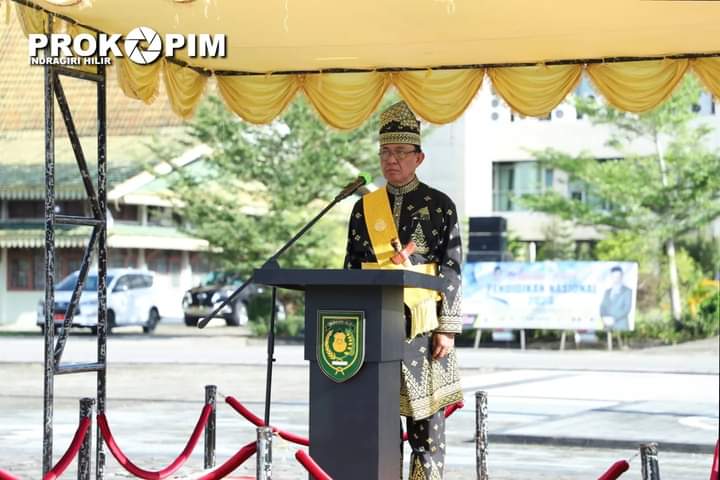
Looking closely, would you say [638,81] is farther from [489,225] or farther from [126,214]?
[126,214]

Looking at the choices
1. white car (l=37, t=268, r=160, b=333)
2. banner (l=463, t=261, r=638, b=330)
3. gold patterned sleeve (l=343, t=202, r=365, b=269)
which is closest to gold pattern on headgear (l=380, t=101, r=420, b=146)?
gold patterned sleeve (l=343, t=202, r=365, b=269)

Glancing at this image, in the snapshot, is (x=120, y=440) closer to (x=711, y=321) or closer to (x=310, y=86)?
(x=310, y=86)

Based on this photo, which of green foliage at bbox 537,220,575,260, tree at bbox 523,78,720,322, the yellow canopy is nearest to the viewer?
the yellow canopy

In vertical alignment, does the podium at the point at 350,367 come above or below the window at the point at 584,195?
below

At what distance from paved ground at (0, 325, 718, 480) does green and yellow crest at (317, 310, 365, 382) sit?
3.98 m

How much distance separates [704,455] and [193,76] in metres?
6.74

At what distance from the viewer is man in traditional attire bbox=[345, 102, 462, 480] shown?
291 inches

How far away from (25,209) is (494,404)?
1180 inches

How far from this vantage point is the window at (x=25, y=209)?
44.7 m

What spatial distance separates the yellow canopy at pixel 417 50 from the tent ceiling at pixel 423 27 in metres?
0.01

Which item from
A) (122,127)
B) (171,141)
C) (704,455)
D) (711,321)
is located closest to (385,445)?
(704,455)

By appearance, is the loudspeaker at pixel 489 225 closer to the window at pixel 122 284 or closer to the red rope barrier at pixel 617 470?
the window at pixel 122 284

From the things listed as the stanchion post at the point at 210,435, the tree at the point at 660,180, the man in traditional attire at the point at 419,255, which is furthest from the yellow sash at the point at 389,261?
the tree at the point at 660,180

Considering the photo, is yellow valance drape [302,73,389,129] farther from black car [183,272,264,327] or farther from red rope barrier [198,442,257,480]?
black car [183,272,264,327]
